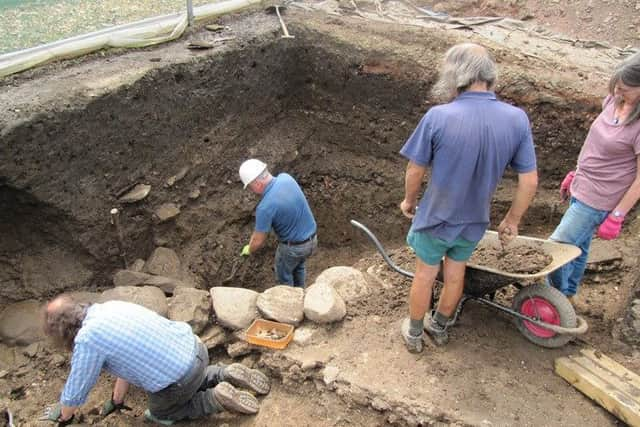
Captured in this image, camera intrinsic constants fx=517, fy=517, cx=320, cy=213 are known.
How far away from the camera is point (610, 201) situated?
333cm

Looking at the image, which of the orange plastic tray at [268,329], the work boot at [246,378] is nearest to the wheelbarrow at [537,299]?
the orange plastic tray at [268,329]

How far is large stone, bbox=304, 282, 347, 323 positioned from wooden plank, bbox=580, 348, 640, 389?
1694 mm

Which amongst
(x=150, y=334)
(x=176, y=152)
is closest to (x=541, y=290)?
(x=150, y=334)

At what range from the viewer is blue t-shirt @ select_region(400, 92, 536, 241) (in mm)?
2811

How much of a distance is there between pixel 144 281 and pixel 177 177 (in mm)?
1216

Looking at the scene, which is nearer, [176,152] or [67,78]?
[67,78]

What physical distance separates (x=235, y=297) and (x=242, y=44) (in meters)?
3.15

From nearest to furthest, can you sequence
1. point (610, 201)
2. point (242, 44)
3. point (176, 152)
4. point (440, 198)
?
point (440, 198), point (610, 201), point (176, 152), point (242, 44)

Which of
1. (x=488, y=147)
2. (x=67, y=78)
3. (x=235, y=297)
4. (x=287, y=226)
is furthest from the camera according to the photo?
(x=67, y=78)

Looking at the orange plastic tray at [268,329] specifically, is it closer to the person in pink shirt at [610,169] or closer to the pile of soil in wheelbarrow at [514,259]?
the pile of soil in wheelbarrow at [514,259]

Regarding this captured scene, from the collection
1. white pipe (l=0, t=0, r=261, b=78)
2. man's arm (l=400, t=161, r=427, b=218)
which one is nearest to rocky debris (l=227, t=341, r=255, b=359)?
man's arm (l=400, t=161, r=427, b=218)

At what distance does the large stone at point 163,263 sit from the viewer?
5.23 metres

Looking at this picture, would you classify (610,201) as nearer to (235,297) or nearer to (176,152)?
(235,297)

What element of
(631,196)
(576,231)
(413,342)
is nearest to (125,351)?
(413,342)
